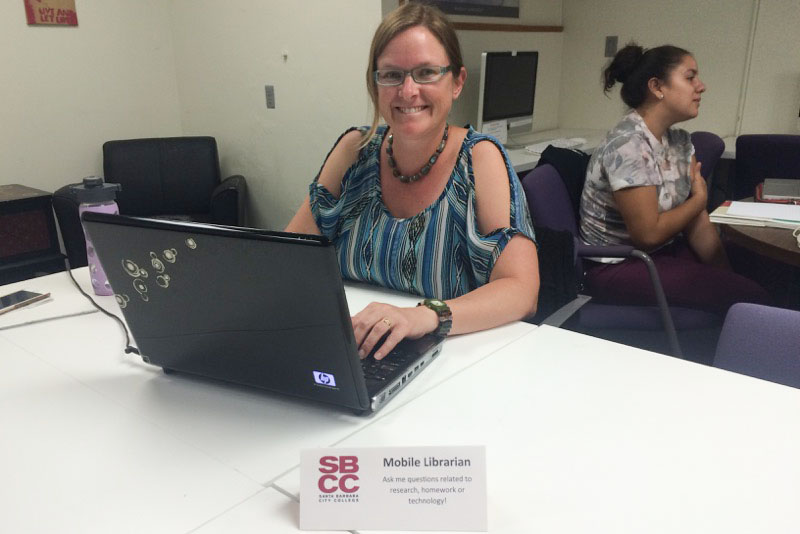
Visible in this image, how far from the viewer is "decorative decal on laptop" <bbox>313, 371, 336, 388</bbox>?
86 centimetres

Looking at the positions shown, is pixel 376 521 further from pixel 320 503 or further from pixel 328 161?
pixel 328 161

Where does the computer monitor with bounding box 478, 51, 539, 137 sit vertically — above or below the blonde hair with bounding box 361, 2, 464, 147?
below

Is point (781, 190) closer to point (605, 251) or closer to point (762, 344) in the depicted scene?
point (605, 251)

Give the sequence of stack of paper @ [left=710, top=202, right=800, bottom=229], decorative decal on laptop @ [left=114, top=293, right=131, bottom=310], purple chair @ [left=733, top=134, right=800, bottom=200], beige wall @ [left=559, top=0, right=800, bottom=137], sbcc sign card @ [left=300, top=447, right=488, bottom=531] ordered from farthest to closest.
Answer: beige wall @ [left=559, top=0, right=800, bottom=137] < purple chair @ [left=733, top=134, right=800, bottom=200] < stack of paper @ [left=710, top=202, right=800, bottom=229] < decorative decal on laptop @ [left=114, top=293, right=131, bottom=310] < sbcc sign card @ [left=300, top=447, right=488, bottom=531]

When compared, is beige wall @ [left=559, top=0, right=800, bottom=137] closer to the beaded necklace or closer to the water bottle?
the beaded necklace

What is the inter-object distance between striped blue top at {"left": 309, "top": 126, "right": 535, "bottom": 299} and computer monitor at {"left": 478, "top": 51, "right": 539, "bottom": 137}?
184 cm

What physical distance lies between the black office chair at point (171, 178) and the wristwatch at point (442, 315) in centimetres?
228

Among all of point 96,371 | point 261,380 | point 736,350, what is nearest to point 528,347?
point 736,350

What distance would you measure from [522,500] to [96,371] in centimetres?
74

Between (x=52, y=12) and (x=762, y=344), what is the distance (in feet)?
→ 11.1

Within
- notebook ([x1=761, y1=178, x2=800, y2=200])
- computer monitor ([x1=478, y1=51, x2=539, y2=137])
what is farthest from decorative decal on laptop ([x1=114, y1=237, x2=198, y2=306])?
computer monitor ([x1=478, y1=51, x2=539, y2=137])

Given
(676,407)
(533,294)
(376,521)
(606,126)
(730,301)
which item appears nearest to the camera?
(376,521)

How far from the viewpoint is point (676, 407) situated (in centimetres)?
90

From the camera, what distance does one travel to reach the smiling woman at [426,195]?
1.33 metres
